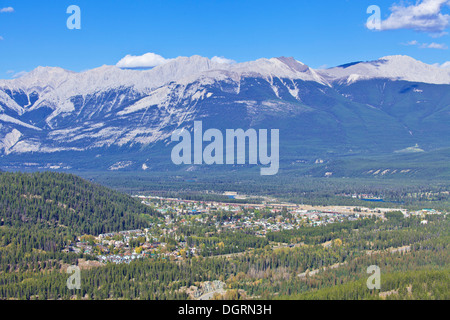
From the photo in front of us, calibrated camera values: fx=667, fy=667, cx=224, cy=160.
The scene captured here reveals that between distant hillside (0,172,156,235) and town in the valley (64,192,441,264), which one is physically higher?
distant hillside (0,172,156,235)

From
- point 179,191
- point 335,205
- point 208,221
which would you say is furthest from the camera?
point 179,191

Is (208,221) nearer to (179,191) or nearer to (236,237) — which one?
(236,237)

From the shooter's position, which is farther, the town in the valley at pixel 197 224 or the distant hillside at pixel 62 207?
the distant hillside at pixel 62 207

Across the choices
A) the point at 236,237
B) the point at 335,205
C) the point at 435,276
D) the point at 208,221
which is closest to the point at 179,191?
the point at 335,205

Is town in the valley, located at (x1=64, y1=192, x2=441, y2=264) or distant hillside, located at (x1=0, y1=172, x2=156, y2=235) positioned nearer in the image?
town in the valley, located at (x1=64, y1=192, x2=441, y2=264)

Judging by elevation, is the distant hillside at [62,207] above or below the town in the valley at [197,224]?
above

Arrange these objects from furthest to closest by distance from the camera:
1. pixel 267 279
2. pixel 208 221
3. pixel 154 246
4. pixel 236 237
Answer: pixel 208 221, pixel 236 237, pixel 154 246, pixel 267 279

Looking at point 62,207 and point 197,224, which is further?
point 197,224
